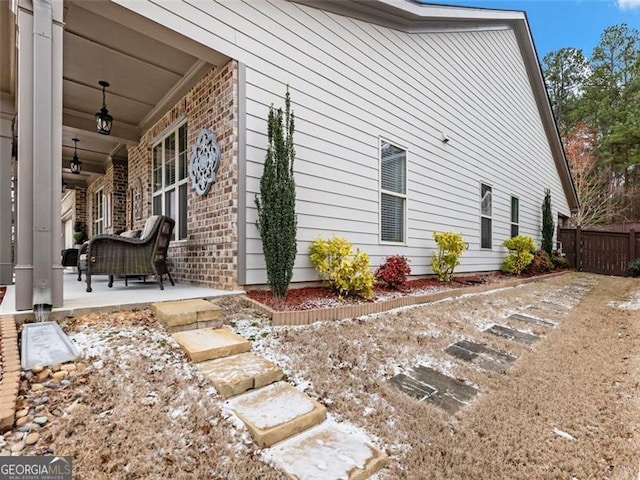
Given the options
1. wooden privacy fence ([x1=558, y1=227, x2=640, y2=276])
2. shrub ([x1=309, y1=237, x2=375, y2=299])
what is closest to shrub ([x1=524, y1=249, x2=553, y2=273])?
wooden privacy fence ([x1=558, y1=227, x2=640, y2=276])

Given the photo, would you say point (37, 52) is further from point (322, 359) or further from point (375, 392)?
point (375, 392)

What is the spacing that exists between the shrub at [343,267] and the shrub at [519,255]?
6214 mm

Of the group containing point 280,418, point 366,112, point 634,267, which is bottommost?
point 280,418

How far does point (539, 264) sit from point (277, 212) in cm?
860

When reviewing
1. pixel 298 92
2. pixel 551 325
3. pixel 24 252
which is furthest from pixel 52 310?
pixel 551 325

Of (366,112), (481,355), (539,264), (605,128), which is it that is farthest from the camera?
(605,128)

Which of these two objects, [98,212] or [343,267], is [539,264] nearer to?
[343,267]

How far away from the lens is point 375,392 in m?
2.16

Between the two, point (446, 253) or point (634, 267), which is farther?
point (634, 267)

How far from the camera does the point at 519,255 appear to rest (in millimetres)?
8406

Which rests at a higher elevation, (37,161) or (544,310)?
(37,161)

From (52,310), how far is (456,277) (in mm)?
6684

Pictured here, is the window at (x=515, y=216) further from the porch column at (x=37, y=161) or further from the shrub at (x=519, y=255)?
the porch column at (x=37, y=161)

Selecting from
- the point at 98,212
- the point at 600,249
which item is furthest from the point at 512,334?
the point at 98,212
